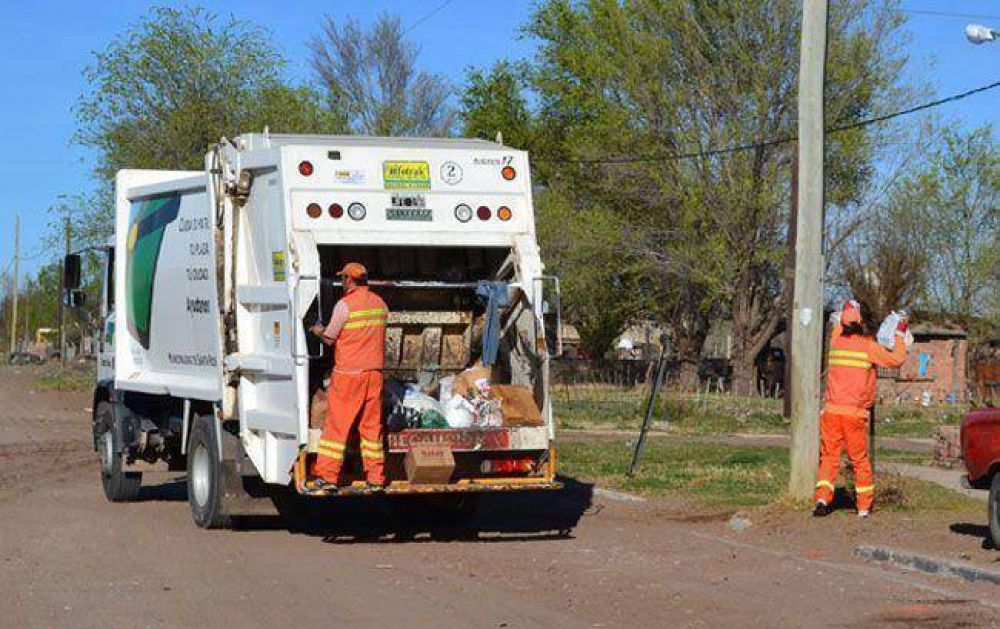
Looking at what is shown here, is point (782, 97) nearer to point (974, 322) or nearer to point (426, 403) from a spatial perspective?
point (974, 322)

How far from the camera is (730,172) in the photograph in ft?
128

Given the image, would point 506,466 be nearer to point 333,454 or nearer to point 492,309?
point 492,309

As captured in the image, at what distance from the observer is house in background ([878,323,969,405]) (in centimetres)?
4372

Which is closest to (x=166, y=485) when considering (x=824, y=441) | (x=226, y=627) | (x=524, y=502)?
(x=524, y=502)

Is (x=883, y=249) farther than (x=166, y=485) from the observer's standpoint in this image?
Yes

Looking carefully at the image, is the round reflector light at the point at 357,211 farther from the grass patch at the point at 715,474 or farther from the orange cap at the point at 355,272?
the grass patch at the point at 715,474

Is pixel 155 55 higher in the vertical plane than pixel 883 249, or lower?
higher

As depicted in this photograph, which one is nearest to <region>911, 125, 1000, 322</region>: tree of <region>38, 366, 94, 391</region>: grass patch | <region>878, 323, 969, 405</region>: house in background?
<region>878, 323, 969, 405</region>: house in background

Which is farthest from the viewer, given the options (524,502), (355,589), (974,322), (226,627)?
(974,322)

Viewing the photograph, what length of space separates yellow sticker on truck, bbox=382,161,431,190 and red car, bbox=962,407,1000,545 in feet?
14.8

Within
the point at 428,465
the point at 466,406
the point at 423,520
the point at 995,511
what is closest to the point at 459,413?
the point at 466,406

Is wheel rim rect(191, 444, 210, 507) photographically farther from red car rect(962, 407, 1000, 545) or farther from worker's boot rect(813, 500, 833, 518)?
red car rect(962, 407, 1000, 545)

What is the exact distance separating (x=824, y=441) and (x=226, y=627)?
Answer: 21.1 ft

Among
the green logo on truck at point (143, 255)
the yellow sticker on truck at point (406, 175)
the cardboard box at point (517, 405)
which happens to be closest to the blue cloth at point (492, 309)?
the cardboard box at point (517, 405)
